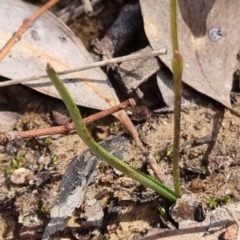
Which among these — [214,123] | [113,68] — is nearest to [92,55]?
[113,68]

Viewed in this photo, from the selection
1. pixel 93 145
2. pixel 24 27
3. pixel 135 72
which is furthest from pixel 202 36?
pixel 93 145

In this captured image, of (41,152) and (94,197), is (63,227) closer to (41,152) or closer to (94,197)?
(94,197)

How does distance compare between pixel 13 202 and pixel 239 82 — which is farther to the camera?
pixel 239 82

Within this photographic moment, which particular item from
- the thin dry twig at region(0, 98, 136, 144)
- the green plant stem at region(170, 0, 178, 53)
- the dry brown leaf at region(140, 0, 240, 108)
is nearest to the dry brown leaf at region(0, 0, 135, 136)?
the thin dry twig at region(0, 98, 136, 144)

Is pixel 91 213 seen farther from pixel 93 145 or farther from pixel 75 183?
pixel 93 145

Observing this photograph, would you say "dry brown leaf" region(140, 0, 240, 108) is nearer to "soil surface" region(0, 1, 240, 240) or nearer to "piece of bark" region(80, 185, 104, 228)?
"soil surface" region(0, 1, 240, 240)

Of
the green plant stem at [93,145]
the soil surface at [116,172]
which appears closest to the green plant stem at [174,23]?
the green plant stem at [93,145]
